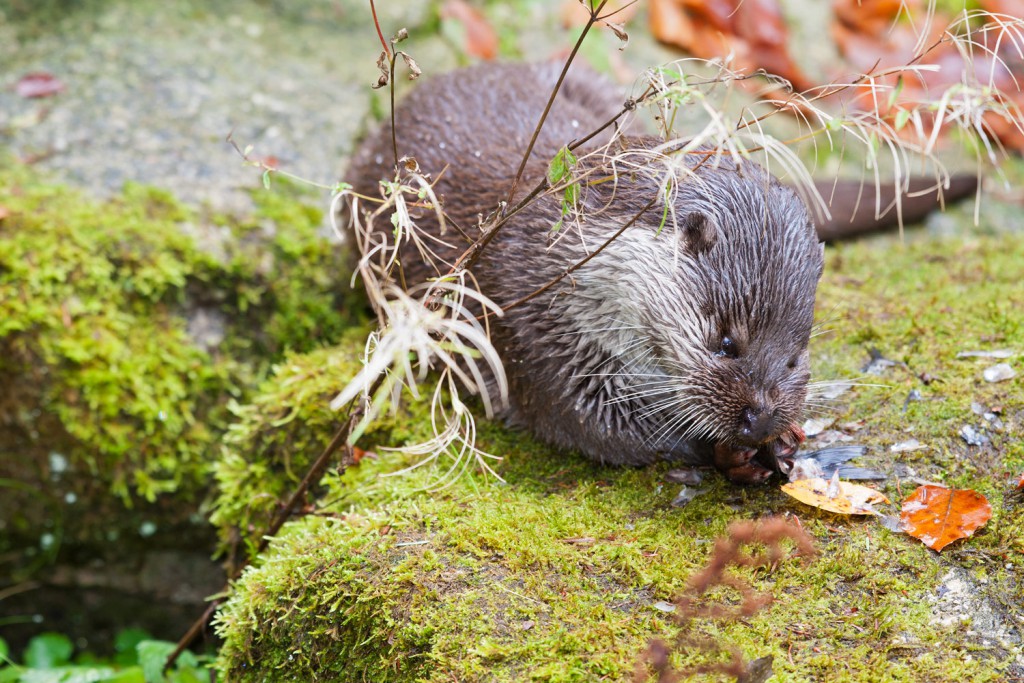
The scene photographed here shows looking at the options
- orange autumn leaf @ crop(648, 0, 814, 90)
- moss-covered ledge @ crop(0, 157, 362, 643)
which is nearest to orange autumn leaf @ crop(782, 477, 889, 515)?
moss-covered ledge @ crop(0, 157, 362, 643)

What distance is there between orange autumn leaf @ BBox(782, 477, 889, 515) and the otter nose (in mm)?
192

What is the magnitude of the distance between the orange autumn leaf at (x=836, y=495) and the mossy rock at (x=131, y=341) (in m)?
2.38

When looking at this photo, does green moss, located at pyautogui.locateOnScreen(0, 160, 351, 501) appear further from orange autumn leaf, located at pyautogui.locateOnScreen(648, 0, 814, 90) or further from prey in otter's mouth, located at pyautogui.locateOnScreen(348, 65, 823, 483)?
orange autumn leaf, located at pyautogui.locateOnScreen(648, 0, 814, 90)

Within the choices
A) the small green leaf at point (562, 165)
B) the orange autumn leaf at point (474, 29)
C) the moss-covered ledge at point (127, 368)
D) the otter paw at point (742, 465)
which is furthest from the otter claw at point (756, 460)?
the orange autumn leaf at point (474, 29)

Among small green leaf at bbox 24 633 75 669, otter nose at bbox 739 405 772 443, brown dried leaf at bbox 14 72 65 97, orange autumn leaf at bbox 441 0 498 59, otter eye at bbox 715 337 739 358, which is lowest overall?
small green leaf at bbox 24 633 75 669

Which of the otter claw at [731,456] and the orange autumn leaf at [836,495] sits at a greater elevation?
the otter claw at [731,456]

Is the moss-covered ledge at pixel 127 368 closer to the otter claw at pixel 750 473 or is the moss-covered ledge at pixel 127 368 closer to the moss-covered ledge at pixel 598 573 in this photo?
the moss-covered ledge at pixel 598 573

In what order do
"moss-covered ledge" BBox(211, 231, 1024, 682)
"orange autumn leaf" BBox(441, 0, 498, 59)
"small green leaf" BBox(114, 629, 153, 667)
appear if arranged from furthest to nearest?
1. "orange autumn leaf" BBox(441, 0, 498, 59)
2. "small green leaf" BBox(114, 629, 153, 667)
3. "moss-covered ledge" BBox(211, 231, 1024, 682)

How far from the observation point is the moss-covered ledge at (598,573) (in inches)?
89.4

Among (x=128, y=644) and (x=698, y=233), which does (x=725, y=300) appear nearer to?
(x=698, y=233)

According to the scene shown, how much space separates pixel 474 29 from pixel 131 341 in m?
3.22

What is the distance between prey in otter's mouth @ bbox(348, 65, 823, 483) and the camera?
276 cm

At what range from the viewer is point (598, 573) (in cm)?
253

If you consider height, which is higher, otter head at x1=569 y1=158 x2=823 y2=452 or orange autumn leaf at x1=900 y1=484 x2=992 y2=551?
otter head at x1=569 y1=158 x2=823 y2=452
